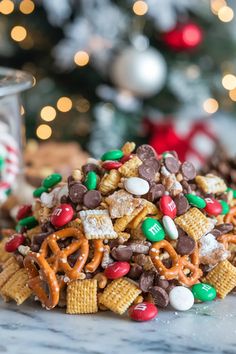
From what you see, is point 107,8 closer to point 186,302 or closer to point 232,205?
point 232,205

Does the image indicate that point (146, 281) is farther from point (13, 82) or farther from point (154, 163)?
point (13, 82)

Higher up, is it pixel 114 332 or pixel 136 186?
pixel 136 186

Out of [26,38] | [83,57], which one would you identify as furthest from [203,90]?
[26,38]

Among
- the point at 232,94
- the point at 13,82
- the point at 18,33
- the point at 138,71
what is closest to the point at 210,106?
the point at 232,94

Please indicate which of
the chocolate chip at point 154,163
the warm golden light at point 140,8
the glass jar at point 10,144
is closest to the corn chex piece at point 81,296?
the chocolate chip at point 154,163

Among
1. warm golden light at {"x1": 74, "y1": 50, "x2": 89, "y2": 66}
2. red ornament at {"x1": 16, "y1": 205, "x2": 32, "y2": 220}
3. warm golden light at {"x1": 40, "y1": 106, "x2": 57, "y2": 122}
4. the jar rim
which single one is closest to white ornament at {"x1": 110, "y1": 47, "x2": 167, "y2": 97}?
warm golden light at {"x1": 74, "y1": 50, "x2": 89, "y2": 66}

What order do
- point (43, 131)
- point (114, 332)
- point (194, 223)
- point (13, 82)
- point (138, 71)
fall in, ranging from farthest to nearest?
point (43, 131) < point (138, 71) < point (13, 82) < point (194, 223) < point (114, 332)

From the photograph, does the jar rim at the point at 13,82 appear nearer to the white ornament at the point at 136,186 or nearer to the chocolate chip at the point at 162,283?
the white ornament at the point at 136,186

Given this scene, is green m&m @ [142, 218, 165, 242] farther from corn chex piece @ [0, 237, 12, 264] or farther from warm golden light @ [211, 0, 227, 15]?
warm golden light @ [211, 0, 227, 15]
